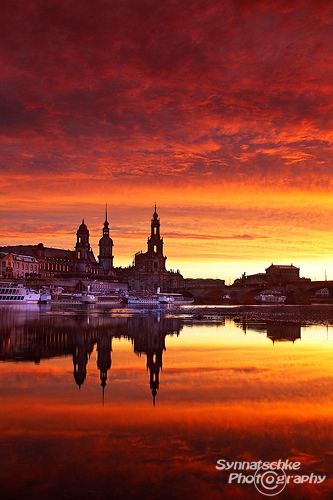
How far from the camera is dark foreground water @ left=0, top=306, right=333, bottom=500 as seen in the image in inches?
337

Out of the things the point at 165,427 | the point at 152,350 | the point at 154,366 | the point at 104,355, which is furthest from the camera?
the point at 152,350

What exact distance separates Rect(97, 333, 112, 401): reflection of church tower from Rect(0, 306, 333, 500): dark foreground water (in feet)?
0.27

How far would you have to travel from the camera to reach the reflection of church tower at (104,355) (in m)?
18.9

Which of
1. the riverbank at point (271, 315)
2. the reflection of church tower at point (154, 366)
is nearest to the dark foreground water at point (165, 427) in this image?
the reflection of church tower at point (154, 366)

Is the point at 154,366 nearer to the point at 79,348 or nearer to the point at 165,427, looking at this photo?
the point at 79,348

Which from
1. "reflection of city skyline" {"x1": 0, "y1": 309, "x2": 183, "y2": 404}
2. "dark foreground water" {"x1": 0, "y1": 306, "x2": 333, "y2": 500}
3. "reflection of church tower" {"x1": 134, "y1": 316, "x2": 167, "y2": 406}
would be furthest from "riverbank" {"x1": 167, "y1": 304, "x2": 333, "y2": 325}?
"dark foreground water" {"x1": 0, "y1": 306, "x2": 333, "y2": 500}

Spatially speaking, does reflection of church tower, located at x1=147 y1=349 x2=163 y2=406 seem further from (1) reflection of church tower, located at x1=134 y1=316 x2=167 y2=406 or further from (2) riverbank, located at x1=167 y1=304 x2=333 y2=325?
(2) riverbank, located at x1=167 y1=304 x2=333 y2=325

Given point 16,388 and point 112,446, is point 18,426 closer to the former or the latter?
point 112,446

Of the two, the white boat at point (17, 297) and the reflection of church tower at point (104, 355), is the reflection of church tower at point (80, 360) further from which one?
the white boat at point (17, 297)

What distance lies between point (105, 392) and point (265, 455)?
6.91m

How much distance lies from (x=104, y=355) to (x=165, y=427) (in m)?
12.8

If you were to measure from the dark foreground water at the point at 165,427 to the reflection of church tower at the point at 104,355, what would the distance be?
8cm

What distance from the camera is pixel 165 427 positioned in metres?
11.7

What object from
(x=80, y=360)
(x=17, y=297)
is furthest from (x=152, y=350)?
(x=17, y=297)
